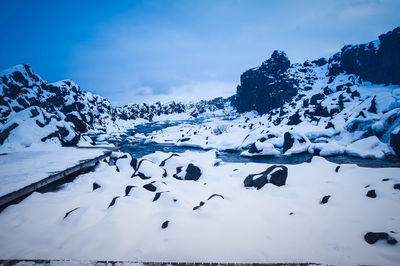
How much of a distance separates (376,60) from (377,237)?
8192 cm

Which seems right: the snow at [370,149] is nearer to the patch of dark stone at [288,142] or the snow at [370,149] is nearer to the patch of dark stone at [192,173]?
the patch of dark stone at [288,142]

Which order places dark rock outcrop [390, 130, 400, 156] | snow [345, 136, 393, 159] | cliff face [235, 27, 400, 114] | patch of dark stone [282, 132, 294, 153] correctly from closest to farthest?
dark rock outcrop [390, 130, 400, 156], snow [345, 136, 393, 159], patch of dark stone [282, 132, 294, 153], cliff face [235, 27, 400, 114]

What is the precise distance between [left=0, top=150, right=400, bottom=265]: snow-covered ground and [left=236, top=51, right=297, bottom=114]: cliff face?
71548mm

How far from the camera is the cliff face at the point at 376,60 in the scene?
175 feet

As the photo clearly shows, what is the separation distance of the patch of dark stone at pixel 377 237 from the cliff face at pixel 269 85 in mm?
73985

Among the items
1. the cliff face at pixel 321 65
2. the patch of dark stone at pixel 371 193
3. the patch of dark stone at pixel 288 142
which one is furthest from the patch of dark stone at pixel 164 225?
the cliff face at pixel 321 65

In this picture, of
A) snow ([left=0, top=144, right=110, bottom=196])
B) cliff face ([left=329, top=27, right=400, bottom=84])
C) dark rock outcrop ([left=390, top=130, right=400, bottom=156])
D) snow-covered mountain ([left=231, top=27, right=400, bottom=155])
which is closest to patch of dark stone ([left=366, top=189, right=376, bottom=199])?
snow-covered mountain ([left=231, top=27, right=400, bottom=155])

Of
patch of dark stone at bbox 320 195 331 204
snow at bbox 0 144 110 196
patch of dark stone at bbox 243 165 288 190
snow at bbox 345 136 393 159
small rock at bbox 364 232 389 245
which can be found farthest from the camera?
snow at bbox 345 136 393 159

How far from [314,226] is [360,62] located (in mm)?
85543

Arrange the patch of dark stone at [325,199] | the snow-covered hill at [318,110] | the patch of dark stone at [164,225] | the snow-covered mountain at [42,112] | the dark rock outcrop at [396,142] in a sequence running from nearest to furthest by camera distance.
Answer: the patch of dark stone at [164,225] < the patch of dark stone at [325,199] < the dark rock outcrop at [396,142] < the snow-covered mountain at [42,112] < the snow-covered hill at [318,110]

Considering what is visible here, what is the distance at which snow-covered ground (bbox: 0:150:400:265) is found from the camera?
4.11 meters

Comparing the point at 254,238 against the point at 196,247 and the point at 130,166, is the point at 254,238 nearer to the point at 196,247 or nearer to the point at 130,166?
the point at 196,247

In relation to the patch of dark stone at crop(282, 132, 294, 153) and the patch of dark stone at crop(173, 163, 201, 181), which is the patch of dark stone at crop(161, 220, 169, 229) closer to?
the patch of dark stone at crop(173, 163, 201, 181)

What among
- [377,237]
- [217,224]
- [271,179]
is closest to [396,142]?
[271,179]
